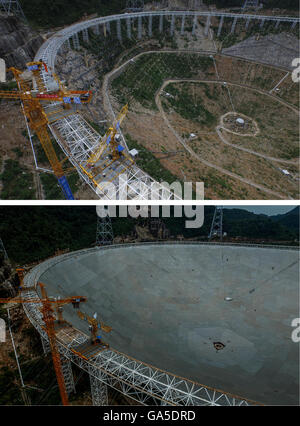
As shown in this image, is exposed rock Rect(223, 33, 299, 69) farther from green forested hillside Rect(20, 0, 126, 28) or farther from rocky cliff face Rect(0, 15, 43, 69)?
rocky cliff face Rect(0, 15, 43, 69)

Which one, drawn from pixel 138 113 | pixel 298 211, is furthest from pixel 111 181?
pixel 298 211

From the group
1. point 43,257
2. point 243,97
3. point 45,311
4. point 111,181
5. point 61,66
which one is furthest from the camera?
point 243,97

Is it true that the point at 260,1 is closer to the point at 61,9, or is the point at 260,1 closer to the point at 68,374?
the point at 61,9

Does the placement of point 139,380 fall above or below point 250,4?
below

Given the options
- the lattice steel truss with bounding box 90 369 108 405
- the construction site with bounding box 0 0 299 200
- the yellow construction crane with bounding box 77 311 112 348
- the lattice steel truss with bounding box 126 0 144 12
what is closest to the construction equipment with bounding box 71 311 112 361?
the yellow construction crane with bounding box 77 311 112 348

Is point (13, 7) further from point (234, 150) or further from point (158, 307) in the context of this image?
point (158, 307)

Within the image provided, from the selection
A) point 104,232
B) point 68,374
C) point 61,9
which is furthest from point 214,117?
point 68,374
